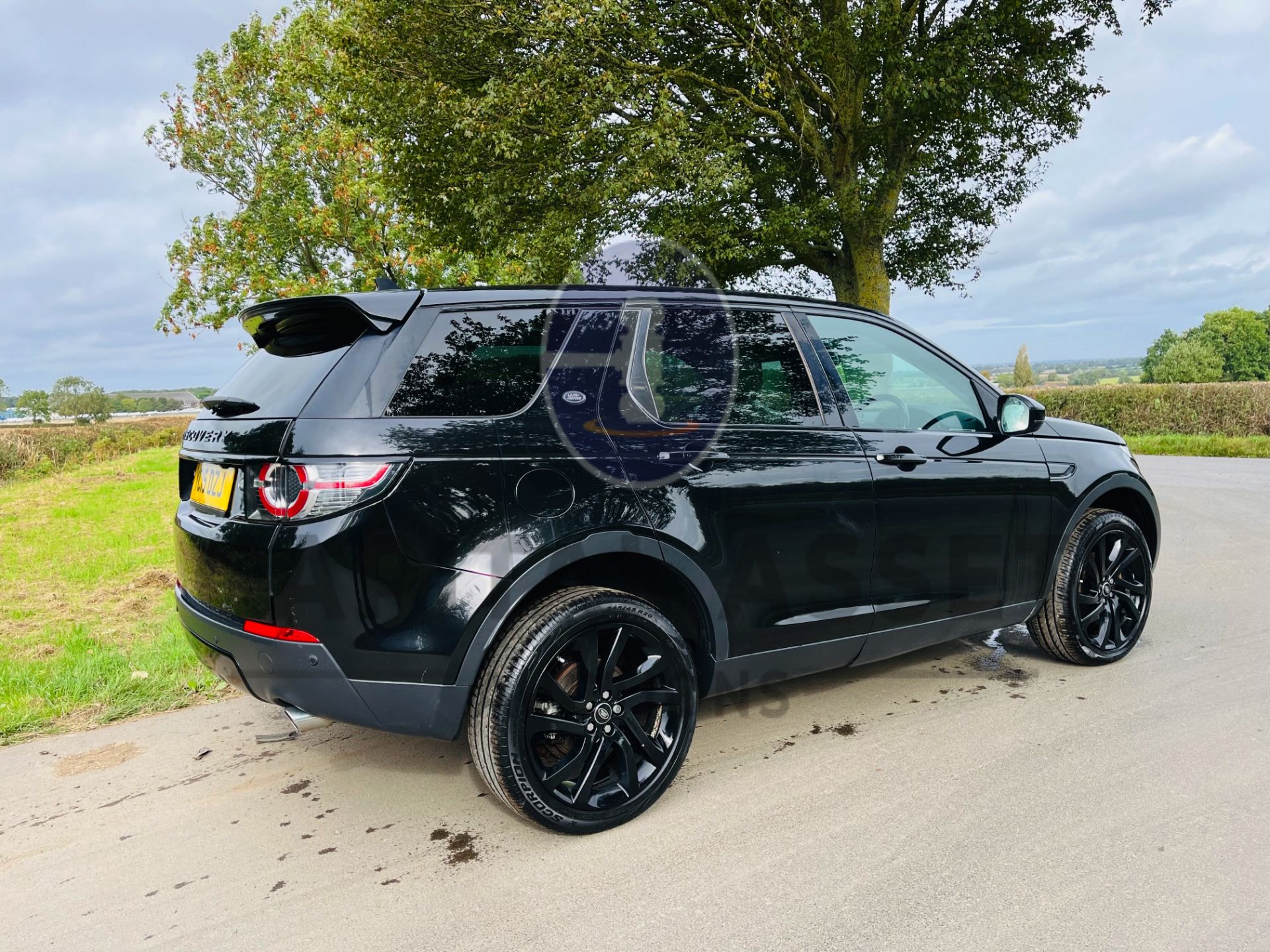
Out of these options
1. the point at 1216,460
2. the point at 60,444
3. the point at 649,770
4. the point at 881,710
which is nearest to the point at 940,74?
the point at 1216,460

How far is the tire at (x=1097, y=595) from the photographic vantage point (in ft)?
14.0

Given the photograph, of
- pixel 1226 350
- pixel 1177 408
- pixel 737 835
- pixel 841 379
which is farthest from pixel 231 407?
pixel 1226 350

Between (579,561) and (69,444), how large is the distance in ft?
76.0

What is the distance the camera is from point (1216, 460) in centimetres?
1655

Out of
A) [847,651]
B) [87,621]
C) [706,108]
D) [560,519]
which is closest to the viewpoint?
[560,519]

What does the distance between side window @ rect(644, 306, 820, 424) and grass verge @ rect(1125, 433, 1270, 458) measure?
18.4m

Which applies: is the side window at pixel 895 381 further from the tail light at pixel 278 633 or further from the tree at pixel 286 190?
the tree at pixel 286 190

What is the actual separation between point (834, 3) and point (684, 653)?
1418cm

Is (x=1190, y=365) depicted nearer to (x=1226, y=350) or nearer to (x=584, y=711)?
(x=1226, y=350)

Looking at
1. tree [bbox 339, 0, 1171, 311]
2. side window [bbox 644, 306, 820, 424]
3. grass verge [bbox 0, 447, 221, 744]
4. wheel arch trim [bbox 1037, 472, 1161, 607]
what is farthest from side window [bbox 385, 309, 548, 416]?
tree [bbox 339, 0, 1171, 311]

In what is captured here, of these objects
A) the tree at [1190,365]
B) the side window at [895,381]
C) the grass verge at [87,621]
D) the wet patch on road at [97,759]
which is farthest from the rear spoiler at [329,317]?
the tree at [1190,365]

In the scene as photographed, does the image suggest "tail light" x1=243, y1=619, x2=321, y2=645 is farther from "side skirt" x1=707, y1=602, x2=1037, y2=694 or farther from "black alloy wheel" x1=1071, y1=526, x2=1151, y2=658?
"black alloy wheel" x1=1071, y1=526, x2=1151, y2=658

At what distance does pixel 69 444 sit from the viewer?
Answer: 2130 cm

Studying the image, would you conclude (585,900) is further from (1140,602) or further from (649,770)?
(1140,602)
